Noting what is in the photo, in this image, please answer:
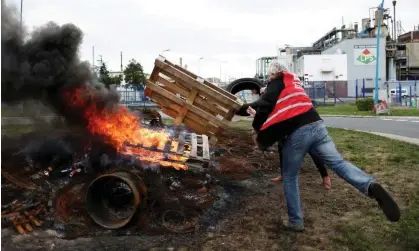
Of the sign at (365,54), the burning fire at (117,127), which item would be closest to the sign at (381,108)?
the burning fire at (117,127)

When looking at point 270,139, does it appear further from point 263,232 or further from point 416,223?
point 416,223

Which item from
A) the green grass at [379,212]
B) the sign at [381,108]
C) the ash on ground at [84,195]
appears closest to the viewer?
the green grass at [379,212]

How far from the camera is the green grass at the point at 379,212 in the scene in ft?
13.0

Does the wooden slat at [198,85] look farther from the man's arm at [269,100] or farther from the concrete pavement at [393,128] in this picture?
the concrete pavement at [393,128]

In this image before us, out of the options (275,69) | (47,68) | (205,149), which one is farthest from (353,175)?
(47,68)

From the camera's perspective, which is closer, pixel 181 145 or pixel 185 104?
pixel 181 145

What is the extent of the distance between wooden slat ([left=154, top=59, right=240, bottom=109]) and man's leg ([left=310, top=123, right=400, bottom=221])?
2.14 meters

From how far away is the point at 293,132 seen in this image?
4309 millimetres

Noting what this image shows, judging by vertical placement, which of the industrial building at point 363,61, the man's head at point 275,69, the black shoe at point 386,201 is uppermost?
the industrial building at point 363,61

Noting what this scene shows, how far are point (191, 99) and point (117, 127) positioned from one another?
131 centimetres

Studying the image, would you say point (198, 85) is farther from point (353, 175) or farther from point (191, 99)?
point (353, 175)

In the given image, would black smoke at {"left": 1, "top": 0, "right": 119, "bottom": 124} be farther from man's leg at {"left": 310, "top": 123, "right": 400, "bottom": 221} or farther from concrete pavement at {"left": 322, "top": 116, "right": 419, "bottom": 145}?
concrete pavement at {"left": 322, "top": 116, "right": 419, "bottom": 145}

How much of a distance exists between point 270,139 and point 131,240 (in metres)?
1.82

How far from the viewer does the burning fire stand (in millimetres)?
5332
